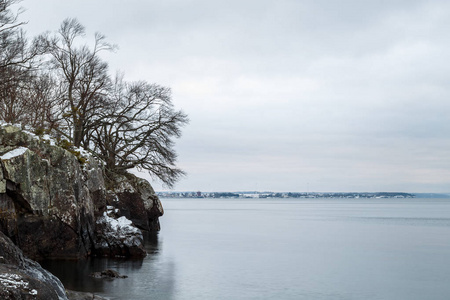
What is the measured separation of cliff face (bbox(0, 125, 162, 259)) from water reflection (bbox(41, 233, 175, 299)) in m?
0.94

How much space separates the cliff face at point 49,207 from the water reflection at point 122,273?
94cm

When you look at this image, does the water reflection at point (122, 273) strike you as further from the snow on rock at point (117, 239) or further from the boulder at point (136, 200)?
the boulder at point (136, 200)

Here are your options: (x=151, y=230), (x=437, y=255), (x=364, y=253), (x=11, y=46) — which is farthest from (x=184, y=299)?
(x=151, y=230)

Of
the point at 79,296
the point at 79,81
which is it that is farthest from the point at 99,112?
the point at 79,296

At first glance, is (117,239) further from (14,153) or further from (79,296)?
(79,296)

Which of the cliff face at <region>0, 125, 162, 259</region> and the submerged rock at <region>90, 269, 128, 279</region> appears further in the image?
the cliff face at <region>0, 125, 162, 259</region>

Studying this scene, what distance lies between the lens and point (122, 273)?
67.8ft

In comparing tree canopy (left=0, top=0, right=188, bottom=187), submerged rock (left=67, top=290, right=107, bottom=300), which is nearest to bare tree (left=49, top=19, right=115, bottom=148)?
tree canopy (left=0, top=0, right=188, bottom=187)

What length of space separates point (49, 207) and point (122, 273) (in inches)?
173

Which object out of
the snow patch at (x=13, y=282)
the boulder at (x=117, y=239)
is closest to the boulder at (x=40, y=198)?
the boulder at (x=117, y=239)

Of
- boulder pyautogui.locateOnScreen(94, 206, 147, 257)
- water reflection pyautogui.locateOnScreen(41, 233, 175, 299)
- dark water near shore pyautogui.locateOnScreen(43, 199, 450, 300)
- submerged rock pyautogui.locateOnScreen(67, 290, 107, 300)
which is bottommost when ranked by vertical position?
dark water near shore pyautogui.locateOnScreen(43, 199, 450, 300)

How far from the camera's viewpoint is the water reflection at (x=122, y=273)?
57.4 ft

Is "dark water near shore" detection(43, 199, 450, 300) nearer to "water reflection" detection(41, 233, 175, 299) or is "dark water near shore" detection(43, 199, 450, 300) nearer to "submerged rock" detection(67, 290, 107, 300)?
"water reflection" detection(41, 233, 175, 299)

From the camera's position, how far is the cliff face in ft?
67.8
